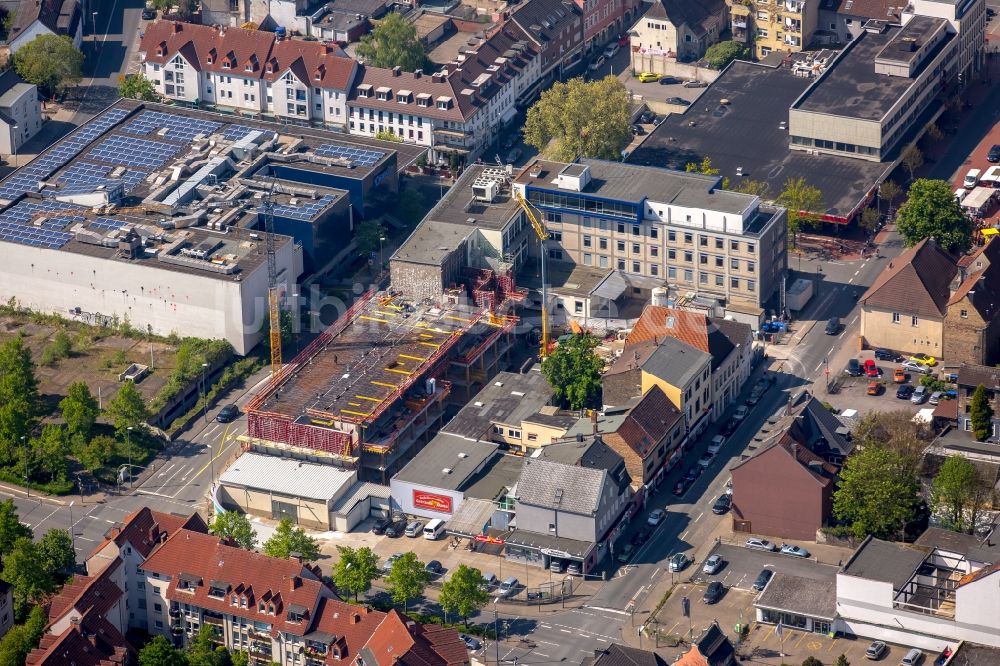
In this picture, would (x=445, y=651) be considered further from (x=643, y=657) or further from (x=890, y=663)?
(x=890, y=663)

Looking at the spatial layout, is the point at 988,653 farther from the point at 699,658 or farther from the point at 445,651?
the point at 445,651

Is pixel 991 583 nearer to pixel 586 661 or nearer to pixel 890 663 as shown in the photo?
pixel 890 663

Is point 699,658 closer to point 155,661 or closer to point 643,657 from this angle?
point 643,657

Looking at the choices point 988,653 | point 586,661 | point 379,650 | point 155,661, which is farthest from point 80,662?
point 988,653

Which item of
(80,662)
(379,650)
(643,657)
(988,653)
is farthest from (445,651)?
(988,653)

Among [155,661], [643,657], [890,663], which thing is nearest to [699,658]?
[643,657]

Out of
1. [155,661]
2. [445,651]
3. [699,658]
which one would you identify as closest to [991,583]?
[699,658]
